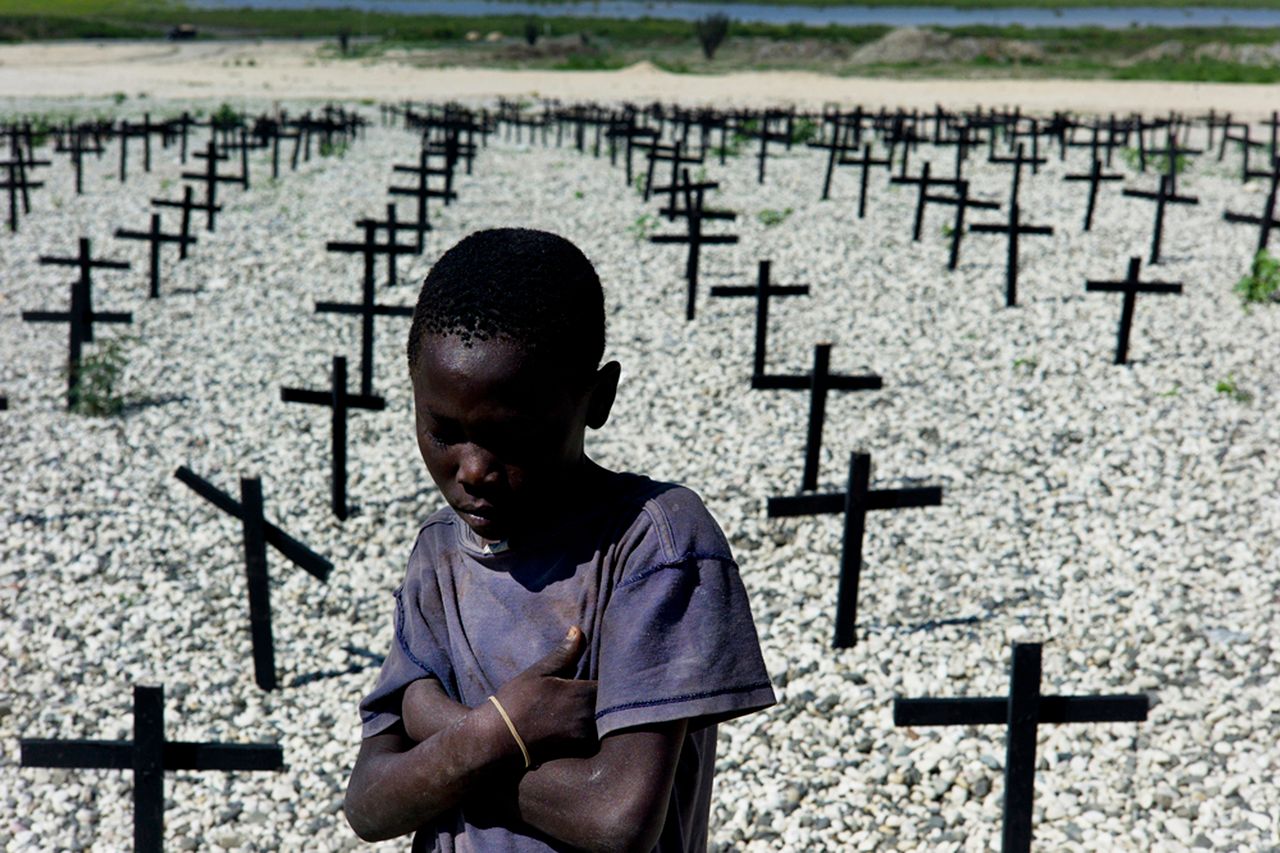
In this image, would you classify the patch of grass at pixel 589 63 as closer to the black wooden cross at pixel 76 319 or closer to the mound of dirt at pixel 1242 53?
the mound of dirt at pixel 1242 53

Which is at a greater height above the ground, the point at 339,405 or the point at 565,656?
the point at 565,656

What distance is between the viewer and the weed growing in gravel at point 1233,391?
11.3 m

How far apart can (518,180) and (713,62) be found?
4720 cm

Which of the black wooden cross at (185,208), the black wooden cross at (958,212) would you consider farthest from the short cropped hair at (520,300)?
the black wooden cross at (185,208)

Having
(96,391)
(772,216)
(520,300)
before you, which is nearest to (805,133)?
(772,216)

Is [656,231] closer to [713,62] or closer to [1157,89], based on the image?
[1157,89]

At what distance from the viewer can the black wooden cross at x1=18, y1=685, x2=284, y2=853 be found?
4012mm

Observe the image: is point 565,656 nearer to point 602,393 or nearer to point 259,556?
point 602,393

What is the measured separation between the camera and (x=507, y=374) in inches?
67.1

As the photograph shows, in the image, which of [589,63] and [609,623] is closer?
[609,623]

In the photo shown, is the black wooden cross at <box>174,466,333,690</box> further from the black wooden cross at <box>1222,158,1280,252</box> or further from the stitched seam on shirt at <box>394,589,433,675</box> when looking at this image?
the black wooden cross at <box>1222,158,1280,252</box>

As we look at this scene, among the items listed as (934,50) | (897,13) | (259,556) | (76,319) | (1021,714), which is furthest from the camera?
(897,13)

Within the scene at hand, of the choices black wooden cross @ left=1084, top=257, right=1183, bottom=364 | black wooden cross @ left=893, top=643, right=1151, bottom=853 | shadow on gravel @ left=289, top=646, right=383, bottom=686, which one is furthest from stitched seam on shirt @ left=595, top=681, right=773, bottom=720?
black wooden cross @ left=1084, top=257, right=1183, bottom=364

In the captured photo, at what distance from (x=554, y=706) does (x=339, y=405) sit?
25.5 feet
